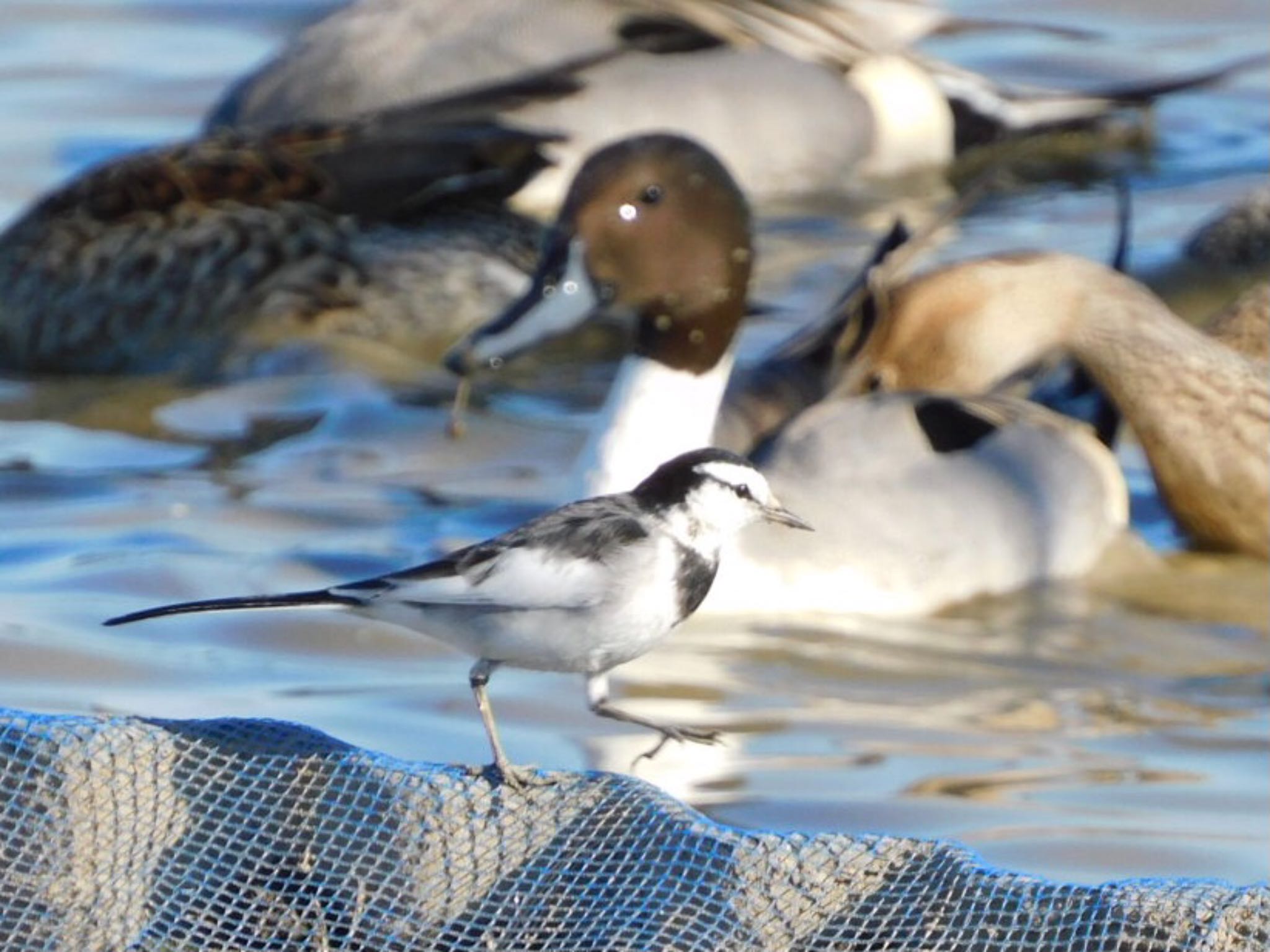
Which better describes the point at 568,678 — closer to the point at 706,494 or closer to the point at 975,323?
the point at 706,494

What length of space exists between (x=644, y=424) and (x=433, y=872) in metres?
2.47

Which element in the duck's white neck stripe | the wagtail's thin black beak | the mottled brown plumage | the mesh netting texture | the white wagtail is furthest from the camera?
the mottled brown plumage

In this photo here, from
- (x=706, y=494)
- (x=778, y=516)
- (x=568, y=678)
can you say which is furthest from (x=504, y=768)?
(x=568, y=678)

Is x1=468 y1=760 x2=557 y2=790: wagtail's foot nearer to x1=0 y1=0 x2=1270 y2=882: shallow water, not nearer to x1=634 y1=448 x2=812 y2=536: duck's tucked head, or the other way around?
x1=634 y1=448 x2=812 y2=536: duck's tucked head

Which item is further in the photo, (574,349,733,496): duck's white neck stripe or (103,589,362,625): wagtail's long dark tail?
(574,349,733,496): duck's white neck stripe

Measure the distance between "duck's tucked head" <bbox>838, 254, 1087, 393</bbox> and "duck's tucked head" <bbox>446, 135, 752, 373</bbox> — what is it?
2.89 ft

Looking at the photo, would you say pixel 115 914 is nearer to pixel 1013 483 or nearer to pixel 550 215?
pixel 1013 483

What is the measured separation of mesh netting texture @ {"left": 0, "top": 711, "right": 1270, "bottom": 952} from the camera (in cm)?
322

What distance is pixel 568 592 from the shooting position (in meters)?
3.72

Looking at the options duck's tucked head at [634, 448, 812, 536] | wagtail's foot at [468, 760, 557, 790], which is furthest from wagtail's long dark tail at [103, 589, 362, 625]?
duck's tucked head at [634, 448, 812, 536]

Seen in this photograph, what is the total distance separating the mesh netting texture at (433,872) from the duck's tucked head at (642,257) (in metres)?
2.52

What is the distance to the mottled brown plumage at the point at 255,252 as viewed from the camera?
26.3 feet

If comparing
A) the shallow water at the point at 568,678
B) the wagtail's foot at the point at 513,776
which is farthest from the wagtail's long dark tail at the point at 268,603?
the shallow water at the point at 568,678

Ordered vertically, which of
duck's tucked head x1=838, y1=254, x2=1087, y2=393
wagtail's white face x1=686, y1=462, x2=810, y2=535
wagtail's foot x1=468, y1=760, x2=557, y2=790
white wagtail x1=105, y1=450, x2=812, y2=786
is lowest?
duck's tucked head x1=838, y1=254, x2=1087, y2=393
